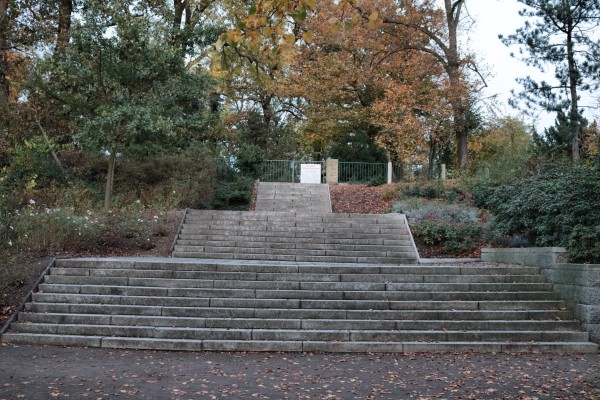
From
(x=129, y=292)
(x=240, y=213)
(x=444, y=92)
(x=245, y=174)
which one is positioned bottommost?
(x=129, y=292)

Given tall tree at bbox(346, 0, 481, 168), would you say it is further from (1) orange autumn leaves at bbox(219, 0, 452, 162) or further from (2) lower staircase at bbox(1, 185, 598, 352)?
(2) lower staircase at bbox(1, 185, 598, 352)

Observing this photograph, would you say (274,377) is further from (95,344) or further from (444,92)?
(444,92)

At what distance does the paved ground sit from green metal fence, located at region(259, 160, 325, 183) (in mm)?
18243

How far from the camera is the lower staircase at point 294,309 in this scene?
26.6 feet

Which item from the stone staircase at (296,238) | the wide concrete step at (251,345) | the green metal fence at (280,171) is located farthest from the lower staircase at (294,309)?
the green metal fence at (280,171)

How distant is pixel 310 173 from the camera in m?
25.0

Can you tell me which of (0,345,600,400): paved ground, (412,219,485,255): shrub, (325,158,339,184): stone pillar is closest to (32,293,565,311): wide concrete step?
(0,345,600,400): paved ground

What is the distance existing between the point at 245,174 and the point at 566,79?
13.4 metres

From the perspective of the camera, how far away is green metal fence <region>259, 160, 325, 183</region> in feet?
Answer: 84.5

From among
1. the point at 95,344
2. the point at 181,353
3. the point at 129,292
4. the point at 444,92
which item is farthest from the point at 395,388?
the point at 444,92

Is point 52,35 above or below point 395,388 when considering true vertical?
above

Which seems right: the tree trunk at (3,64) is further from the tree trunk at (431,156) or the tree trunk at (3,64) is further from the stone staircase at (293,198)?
the tree trunk at (431,156)

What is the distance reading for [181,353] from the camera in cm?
764

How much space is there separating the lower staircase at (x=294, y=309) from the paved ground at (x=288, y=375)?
15.1 inches
